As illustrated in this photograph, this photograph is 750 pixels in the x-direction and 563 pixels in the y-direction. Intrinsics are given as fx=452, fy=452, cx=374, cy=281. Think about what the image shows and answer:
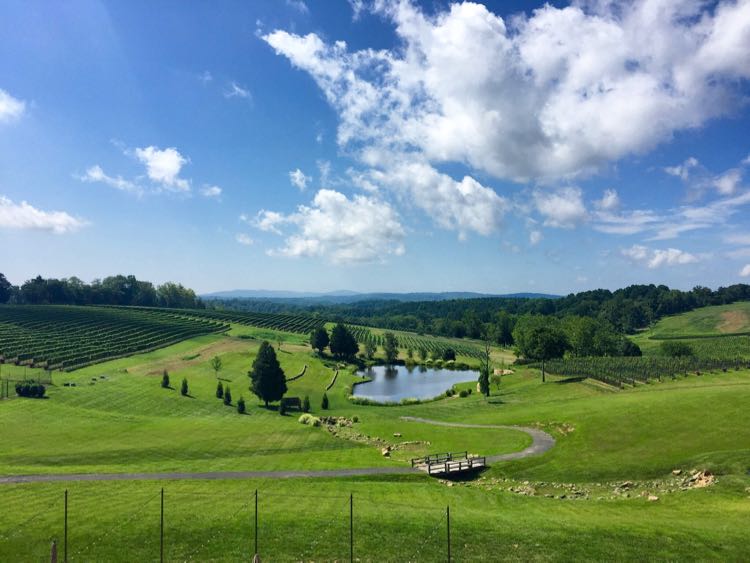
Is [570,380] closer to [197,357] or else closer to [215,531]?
[215,531]

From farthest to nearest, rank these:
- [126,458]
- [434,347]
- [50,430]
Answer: [434,347] < [50,430] < [126,458]

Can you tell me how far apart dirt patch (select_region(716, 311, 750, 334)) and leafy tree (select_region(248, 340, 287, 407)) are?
159820 millimetres

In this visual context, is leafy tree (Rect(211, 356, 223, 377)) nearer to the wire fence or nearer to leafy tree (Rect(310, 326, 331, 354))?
leafy tree (Rect(310, 326, 331, 354))

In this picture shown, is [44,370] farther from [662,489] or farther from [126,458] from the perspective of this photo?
[662,489]

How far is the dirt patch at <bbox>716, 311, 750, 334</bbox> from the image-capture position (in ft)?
520

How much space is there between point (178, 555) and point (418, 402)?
62.8 meters

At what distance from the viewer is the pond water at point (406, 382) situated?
3644 inches

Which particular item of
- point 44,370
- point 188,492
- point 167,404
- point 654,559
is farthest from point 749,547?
point 44,370

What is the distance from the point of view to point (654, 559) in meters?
19.0

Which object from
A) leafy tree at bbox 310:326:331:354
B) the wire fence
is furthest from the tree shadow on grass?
leafy tree at bbox 310:326:331:354

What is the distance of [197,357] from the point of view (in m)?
104

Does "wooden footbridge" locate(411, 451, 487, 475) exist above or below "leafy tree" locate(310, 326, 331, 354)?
below

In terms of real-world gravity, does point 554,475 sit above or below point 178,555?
below

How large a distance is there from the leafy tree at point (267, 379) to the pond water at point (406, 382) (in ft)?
64.4
